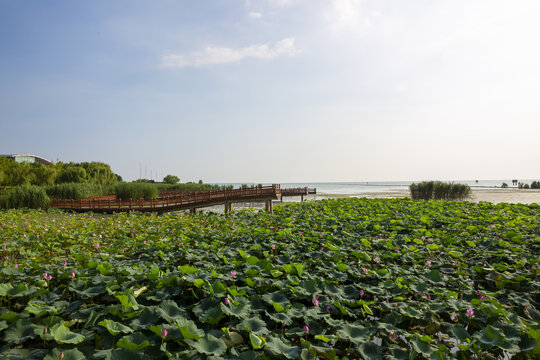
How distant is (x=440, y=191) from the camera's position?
73.2 feet

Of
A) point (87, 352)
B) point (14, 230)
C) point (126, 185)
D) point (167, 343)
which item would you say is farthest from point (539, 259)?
point (126, 185)

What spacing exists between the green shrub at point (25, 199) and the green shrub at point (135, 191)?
6611mm

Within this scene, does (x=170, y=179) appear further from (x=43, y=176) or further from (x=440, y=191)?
(x=440, y=191)

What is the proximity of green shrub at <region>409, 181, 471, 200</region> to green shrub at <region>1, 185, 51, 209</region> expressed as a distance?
90.1 ft

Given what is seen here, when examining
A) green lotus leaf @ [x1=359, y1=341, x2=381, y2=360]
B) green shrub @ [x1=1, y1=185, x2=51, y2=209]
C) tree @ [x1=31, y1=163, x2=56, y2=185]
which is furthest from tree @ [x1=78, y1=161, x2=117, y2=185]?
green lotus leaf @ [x1=359, y1=341, x2=381, y2=360]

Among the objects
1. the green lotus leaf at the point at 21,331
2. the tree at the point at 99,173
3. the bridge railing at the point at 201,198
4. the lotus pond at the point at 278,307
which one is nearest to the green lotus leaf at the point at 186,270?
the lotus pond at the point at 278,307

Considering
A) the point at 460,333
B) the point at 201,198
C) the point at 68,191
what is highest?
the point at 68,191

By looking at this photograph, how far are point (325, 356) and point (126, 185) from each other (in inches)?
1086

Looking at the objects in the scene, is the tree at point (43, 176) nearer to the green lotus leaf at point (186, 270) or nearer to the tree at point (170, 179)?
the tree at point (170, 179)

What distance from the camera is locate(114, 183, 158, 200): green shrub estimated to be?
2517 cm

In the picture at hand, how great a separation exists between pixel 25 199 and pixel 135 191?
7.86 metres

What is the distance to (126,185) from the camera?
85.2 ft

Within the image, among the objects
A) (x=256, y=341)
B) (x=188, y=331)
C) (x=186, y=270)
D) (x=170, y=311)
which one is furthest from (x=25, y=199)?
(x=256, y=341)

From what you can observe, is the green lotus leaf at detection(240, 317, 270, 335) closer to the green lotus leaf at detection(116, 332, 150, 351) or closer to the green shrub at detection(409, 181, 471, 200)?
the green lotus leaf at detection(116, 332, 150, 351)
